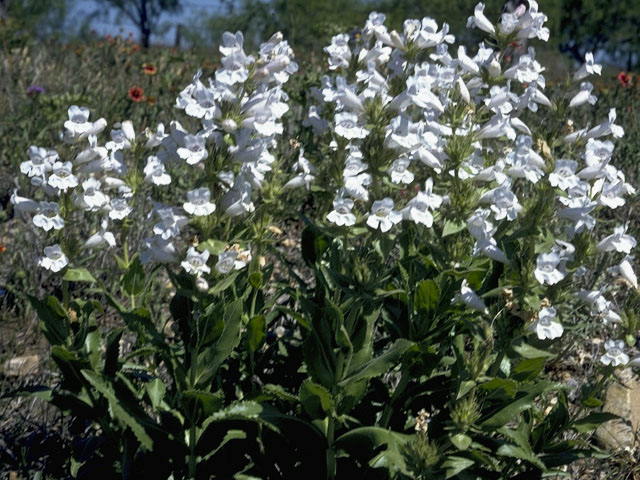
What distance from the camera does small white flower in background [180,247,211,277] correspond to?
248cm

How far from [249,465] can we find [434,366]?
0.78 m

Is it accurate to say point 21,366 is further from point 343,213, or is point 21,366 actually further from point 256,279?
point 343,213

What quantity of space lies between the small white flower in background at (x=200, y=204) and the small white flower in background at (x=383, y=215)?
1.65 feet

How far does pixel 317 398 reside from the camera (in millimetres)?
2684

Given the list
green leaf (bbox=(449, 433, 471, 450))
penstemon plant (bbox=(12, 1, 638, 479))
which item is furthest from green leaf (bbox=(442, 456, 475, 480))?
green leaf (bbox=(449, 433, 471, 450))

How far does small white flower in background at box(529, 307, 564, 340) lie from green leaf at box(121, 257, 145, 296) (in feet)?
4.76

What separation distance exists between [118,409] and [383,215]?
44.4 inches

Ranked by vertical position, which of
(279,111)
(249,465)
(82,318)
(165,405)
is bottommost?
(249,465)

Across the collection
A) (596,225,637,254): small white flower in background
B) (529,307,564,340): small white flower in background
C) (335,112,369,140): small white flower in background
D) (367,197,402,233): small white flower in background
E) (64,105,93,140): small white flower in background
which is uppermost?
(64,105,93,140): small white flower in background

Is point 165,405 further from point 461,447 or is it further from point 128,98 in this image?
point 128,98

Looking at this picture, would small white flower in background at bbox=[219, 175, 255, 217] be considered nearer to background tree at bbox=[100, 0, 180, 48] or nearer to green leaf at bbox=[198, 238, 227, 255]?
green leaf at bbox=[198, 238, 227, 255]

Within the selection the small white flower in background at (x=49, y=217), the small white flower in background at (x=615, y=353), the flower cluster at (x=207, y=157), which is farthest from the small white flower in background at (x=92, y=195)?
the small white flower in background at (x=615, y=353)

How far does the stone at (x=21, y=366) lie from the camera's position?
13.4ft

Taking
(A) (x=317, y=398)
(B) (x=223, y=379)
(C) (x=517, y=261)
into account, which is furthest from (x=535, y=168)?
(B) (x=223, y=379)
